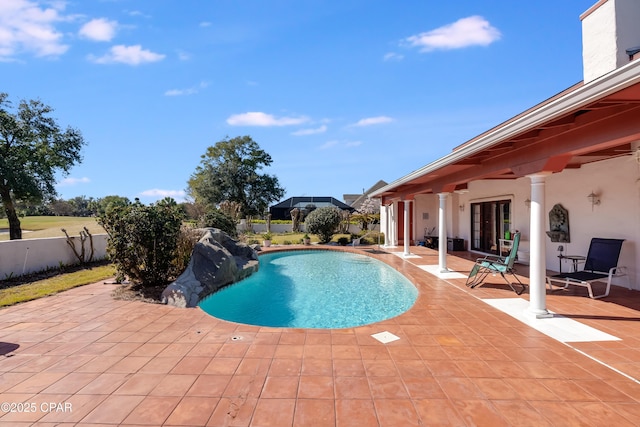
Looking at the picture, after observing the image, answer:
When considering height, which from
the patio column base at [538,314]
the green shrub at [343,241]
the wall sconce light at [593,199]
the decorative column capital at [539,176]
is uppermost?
the decorative column capital at [539,176]

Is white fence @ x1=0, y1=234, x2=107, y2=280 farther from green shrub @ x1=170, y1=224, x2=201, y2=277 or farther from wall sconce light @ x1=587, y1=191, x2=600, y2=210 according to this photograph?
wall sconce light @ x1=587, y1=191, x2=600, y2=210

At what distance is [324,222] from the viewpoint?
61.0ft

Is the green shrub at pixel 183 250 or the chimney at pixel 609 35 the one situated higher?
the chimney at pixel 609 35

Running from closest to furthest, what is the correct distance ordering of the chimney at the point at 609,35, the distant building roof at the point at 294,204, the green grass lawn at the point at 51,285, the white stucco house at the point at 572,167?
1. the white stucco house at the point at 572,167
2. the green grass lawn at the point at 51,285
3. the chimney at the point at 609,35
4. the distant building roof at the point at 294,204

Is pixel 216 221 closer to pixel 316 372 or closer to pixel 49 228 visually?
pixel 316 372

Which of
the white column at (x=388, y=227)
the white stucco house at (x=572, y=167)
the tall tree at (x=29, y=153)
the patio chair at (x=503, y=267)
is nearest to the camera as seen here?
the white stucco house at (x=572, y=167)

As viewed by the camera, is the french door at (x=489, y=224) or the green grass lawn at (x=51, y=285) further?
the french door at (x=489, y=224)

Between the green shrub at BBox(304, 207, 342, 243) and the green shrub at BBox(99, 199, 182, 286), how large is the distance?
11.3 metres

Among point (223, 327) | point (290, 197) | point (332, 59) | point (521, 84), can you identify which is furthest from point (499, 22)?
point (290, 197)

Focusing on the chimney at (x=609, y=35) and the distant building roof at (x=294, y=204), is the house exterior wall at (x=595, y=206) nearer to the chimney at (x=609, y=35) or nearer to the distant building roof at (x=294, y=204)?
the chimney at (x=609, y=35)

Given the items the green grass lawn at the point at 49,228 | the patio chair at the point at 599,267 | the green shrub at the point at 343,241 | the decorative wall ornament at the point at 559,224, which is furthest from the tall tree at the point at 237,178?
the patio chair at the point at 599,267

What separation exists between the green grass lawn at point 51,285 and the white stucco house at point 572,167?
9.91 m

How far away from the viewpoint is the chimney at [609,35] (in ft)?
28.0

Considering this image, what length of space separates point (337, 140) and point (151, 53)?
15.8 m
